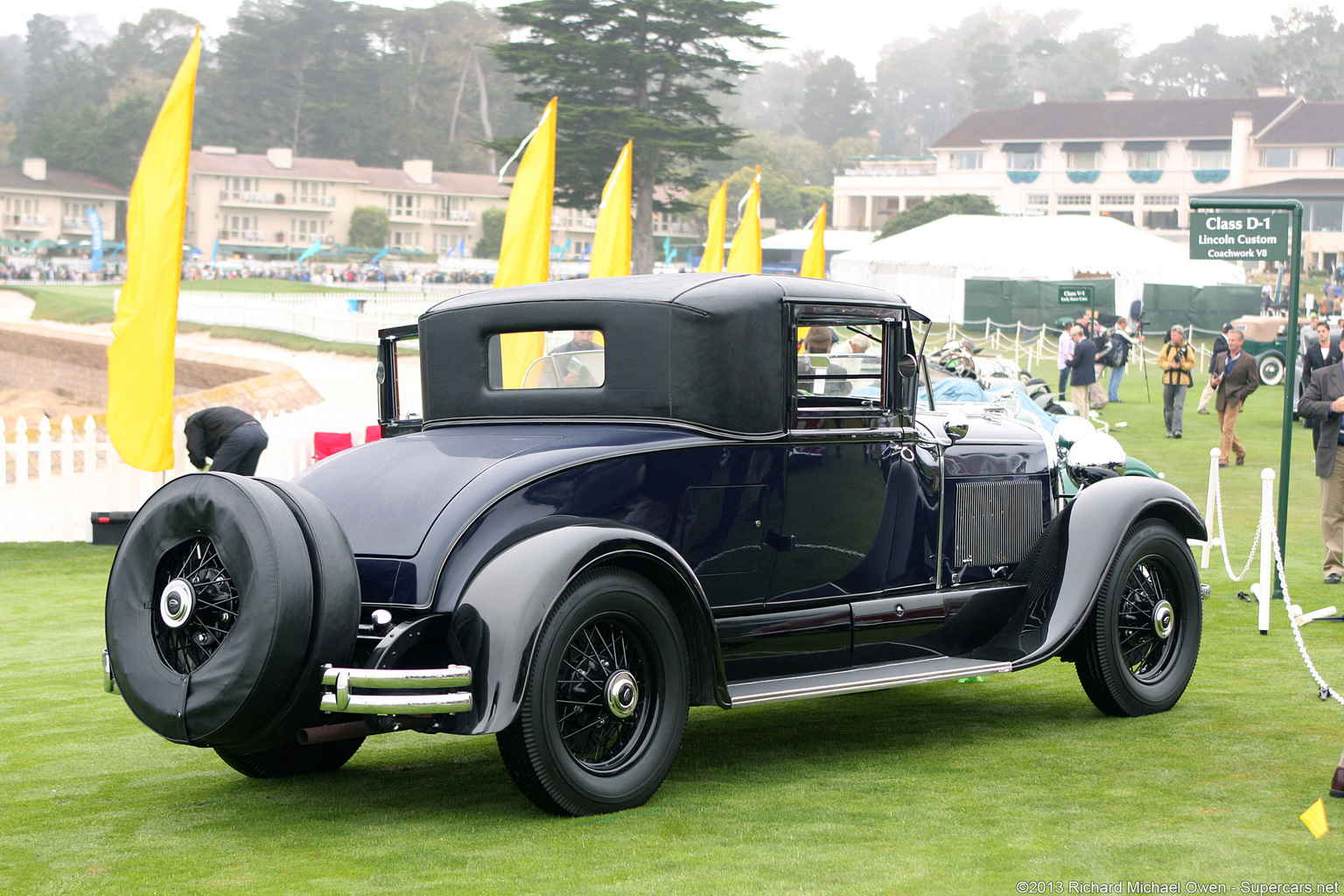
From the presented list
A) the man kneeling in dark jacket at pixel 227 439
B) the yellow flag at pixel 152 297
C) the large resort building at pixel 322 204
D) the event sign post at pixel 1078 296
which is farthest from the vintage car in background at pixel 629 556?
the large resort building at pixel 322 204

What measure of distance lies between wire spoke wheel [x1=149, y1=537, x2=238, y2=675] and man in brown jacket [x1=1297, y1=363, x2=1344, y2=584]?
807 cm

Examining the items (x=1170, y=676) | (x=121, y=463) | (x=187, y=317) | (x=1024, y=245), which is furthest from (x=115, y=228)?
(x=1170, y=676)

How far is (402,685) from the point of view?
4551mm

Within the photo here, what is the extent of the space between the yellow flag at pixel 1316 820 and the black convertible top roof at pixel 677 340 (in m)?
2.32

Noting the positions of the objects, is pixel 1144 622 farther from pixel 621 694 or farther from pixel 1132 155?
pixel 1132 155

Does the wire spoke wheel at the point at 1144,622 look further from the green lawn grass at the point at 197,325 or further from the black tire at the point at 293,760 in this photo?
the green lawn grass at the point at 197,325

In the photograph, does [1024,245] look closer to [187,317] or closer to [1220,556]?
[187,317]

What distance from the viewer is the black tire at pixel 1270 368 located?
1278 inches

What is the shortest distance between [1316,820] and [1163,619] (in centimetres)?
224

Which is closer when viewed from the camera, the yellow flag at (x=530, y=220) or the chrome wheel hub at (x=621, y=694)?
the chrome wheel hub at (x=621, y=694)

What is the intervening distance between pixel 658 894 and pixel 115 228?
378 ft

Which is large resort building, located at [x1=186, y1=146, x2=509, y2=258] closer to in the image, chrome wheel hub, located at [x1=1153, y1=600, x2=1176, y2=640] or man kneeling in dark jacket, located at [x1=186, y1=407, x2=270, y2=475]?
man kneeling in dark jacket, located at [x1=186, y1=407, x2=270, y2=475]

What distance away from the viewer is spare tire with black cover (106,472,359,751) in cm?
458

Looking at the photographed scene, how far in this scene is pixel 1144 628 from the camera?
687cm
